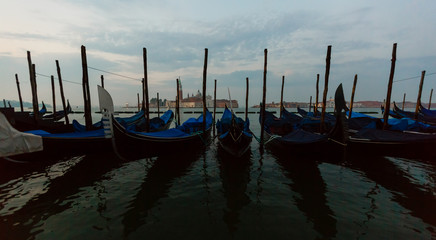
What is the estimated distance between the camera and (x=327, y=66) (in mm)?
9352

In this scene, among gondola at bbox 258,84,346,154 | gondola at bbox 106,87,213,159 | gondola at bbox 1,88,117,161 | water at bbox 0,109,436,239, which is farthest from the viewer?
gondola at bbox 1,88,117,161

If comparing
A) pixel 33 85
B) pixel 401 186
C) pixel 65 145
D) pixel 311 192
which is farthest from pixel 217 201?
pixel 33 85

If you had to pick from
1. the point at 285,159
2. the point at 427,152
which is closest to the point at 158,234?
the point at 285,159

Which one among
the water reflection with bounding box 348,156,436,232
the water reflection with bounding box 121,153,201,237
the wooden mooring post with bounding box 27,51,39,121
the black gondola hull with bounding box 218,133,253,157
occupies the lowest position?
the water reflection with bounding box 121,153,201,237

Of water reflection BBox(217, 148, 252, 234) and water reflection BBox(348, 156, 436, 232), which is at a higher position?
water reflection BBox(348, 156, 436, 232)

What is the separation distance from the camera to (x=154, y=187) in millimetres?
5922

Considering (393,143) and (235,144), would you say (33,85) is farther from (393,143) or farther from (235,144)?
(393,143)

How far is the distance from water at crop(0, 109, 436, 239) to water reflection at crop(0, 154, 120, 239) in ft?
0.08

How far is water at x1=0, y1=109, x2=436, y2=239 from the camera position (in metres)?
3.83

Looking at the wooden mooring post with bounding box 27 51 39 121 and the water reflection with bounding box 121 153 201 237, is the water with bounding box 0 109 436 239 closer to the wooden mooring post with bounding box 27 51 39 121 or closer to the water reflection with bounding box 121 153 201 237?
the water reflection with bounding box 121 153 201 237

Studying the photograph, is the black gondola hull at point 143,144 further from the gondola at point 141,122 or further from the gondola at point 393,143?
the gondola at point 393,143

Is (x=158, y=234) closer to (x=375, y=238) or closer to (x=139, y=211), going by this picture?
(x=139, y=211)

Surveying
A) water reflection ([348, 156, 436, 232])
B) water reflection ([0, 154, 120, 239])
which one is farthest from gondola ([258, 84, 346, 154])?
water reflection ([0, 154, 120, 239])

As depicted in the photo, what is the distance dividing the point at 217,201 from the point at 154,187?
2205mm
